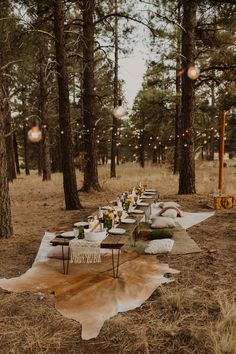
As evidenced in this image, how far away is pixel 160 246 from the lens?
6.68 meters

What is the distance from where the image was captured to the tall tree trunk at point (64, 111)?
32.4ft

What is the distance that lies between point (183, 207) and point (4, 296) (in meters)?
7.40

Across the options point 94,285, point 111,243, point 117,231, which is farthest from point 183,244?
point 94,285

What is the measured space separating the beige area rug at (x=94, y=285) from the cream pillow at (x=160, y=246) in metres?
0.21

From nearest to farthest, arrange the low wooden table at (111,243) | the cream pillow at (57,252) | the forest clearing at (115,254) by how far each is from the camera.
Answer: the forest clearing at (115,254)
the low wooden table at (111,243)
the cream pillow at (57,252)

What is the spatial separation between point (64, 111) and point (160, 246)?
5545 mm

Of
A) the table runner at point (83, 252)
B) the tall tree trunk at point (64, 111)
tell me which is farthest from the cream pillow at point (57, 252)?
the tall tree trunk at point (64, 111)

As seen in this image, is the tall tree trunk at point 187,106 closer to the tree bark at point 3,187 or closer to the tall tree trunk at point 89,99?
the tall tree trunk at point 89,99

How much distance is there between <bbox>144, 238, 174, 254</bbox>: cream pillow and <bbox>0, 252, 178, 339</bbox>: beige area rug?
21 centimetres

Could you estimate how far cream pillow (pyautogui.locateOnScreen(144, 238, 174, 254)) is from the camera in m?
6.57

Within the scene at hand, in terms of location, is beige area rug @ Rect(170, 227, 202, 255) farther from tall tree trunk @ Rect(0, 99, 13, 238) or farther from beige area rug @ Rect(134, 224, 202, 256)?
tall tree trunk @ Rect(0, 99, 13, 238)

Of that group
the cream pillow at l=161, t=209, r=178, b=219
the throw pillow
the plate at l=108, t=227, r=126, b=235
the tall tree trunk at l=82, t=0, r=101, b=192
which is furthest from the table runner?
the tall tree trunk at l=82, t=0, r=101, b=192

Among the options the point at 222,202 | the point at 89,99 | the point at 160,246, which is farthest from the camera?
the point at 89,99

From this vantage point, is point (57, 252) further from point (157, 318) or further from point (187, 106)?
point (187, 106)
